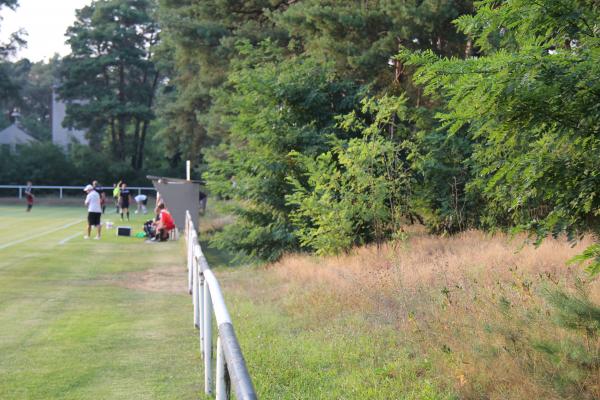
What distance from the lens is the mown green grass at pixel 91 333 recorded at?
288 inches

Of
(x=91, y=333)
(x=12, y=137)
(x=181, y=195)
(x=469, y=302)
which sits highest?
(x=12, y=137)

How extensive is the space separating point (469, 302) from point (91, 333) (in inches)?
184

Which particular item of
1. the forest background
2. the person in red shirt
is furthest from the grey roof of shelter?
the person in red shirt

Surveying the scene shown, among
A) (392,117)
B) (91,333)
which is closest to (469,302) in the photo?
(91,333)

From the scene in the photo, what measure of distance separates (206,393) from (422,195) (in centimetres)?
1000

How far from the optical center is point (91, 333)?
32.2 ft

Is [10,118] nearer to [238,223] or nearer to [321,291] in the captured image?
[238,223]

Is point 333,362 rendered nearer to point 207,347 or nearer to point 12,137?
point 207,347

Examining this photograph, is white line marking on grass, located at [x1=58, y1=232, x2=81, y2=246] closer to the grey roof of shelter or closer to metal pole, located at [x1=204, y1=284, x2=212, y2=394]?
metal pole, located at [x1=204, y1=284, x2=212, y2=394]

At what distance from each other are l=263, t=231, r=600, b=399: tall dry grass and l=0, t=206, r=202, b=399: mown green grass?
1984 millimetres

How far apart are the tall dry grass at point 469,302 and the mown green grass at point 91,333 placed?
1984 mm

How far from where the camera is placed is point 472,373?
631 centimetres

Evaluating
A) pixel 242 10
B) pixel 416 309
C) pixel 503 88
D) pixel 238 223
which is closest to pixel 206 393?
pixel 416 309

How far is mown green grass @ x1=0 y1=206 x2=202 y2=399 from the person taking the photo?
24.0 ft
